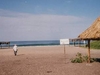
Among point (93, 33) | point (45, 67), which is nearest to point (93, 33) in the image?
point (93, 33)

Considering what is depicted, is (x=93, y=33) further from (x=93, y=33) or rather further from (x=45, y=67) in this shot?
(x=45, y=67)

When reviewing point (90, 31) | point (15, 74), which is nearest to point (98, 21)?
point (90, 31)

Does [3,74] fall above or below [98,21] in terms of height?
below

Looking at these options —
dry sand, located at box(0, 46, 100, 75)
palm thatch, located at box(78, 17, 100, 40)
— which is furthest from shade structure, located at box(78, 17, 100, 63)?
dry sand, located at box(0, 46, 100, 75)

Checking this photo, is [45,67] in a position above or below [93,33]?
below

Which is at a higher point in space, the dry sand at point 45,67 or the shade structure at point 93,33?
the shade structure at point 93,33

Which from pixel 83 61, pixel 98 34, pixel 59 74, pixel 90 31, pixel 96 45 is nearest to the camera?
pixel 59 74

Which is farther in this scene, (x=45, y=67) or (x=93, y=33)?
(x=93, y=33)

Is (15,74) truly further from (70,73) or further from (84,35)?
(84,35)

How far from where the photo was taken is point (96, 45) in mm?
42125

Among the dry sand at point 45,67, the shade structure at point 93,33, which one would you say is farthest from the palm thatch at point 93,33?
the dry sand at point 45,67

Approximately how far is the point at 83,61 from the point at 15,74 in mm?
8427

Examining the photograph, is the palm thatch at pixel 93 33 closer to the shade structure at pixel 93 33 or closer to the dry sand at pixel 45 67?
the shade structure at pixel 93 33

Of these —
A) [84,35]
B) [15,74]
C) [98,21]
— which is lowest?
[15,74]
